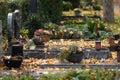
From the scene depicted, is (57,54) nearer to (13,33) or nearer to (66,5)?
(13,33)

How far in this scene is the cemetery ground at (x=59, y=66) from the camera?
11648mm

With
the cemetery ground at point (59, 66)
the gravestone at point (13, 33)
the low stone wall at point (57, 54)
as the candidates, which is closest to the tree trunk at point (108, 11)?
the cemetery ground at point (59, 66)

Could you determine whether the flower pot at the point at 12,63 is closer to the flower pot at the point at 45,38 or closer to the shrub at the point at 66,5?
the flower pot at the point at 45,38

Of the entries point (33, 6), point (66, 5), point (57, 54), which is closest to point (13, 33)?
point (57, 54)

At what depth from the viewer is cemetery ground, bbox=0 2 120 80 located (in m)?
11.6

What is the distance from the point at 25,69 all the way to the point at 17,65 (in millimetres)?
→ 316

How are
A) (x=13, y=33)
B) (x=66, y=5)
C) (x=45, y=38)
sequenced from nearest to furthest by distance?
(x=13, y=33) < (x=45, y=38) < (x=66, y=5)

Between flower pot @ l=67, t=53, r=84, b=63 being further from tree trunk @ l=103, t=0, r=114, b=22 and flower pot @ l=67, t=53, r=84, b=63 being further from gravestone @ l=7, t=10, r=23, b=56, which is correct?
tree trunk @ l=103, t=0, r=114, b=22

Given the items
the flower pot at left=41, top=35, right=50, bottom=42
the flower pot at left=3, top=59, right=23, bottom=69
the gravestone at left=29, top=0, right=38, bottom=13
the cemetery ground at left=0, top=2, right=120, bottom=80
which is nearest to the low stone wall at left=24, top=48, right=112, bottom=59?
the cemetery ground at left=0, top=2, right=120, bottom=80

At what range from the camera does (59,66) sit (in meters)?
14.3

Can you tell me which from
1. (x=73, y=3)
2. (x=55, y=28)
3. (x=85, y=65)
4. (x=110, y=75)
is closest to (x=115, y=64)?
(x=85, y=65)

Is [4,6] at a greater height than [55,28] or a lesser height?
greater

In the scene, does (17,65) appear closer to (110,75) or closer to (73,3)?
(110,75)

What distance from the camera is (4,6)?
18.3 metres
